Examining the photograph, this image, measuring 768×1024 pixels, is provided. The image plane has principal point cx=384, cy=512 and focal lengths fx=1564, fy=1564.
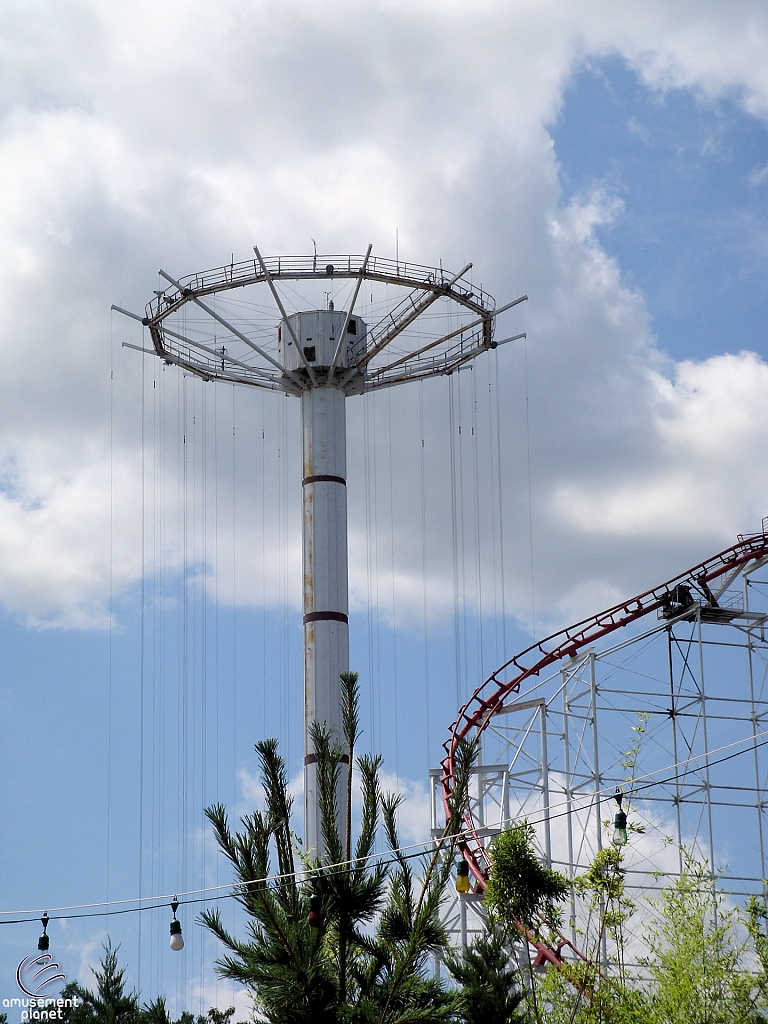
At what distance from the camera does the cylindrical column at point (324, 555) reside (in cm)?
4853

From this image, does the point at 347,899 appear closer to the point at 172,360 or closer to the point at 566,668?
the point at 566,668

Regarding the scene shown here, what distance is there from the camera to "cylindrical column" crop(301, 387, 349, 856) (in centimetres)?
4853

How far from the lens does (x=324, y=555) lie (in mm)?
49844

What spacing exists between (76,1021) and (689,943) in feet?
41.3

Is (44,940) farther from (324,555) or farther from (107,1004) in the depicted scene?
(324,555)

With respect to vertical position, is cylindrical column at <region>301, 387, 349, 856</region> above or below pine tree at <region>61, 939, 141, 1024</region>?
above

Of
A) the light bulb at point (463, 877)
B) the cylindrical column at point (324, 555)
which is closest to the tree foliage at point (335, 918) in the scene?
the light bulb at point (463, 877)

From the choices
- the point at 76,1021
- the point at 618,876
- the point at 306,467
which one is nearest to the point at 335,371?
the point at 306,467

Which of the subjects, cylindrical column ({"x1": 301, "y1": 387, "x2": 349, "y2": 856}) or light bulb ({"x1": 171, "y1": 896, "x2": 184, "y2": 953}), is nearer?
light bulb ({"x1": 171, "y1": 896, "x2": 184, "y2": 953})

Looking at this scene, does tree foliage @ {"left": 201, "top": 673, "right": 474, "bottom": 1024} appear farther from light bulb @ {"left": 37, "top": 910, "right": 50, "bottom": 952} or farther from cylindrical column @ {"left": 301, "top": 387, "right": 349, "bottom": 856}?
cylindrical column @ {"left": 301, "top": 387, "right": 349, "bottom": 856}

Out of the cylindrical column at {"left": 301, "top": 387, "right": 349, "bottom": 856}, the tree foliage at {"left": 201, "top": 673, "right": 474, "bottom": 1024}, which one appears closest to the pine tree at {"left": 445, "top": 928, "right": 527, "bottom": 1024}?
the tree foliage at {"left": 201, "top": 673, "right": 474, "bottom": 1024}

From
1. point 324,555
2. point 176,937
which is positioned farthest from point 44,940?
point 324,555

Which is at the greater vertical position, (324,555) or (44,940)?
(324,555)

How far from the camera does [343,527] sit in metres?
50.4
